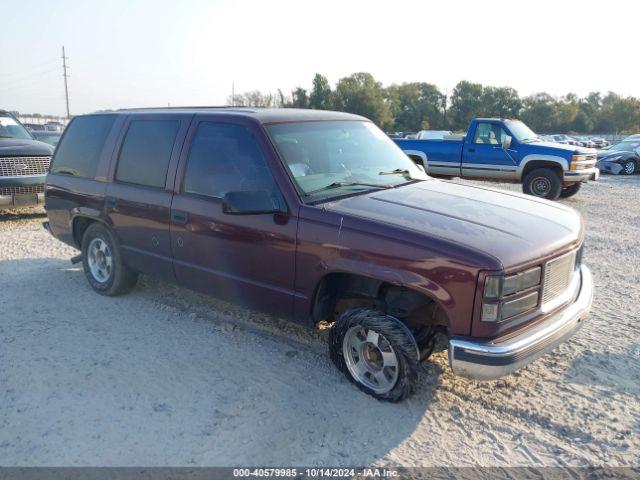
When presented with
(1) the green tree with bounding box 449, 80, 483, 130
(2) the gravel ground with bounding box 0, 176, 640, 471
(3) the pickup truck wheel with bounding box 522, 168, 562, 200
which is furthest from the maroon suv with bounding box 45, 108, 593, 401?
(1) the green tree with bounding box 449, 80, 483, 130

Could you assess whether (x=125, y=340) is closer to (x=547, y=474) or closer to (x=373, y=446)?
(x=373, y=446)

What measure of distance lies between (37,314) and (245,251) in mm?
2383

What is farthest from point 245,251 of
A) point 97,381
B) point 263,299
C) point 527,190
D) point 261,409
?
point 527,190

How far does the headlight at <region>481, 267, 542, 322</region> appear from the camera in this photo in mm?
2900

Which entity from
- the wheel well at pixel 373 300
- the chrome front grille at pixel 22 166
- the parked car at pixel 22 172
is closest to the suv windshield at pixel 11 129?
the parked car at pixel 22 172

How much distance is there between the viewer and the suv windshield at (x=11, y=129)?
9.95 metres

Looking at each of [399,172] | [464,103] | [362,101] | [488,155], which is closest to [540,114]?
[464,103]

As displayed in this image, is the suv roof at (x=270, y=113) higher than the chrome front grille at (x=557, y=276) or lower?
higher

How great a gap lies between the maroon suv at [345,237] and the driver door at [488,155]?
28.9ft

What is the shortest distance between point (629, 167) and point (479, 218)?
68.1ft

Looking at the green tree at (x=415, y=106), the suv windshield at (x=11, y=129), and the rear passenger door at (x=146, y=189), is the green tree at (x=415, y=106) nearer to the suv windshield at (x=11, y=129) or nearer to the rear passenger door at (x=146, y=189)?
the suv windshield at (x=11, y=129)

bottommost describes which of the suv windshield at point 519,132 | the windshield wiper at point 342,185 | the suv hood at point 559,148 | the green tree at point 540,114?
the windshield wiper at point 342,185

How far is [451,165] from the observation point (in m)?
13.4

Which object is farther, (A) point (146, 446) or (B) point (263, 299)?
(B) point (263, 299)
